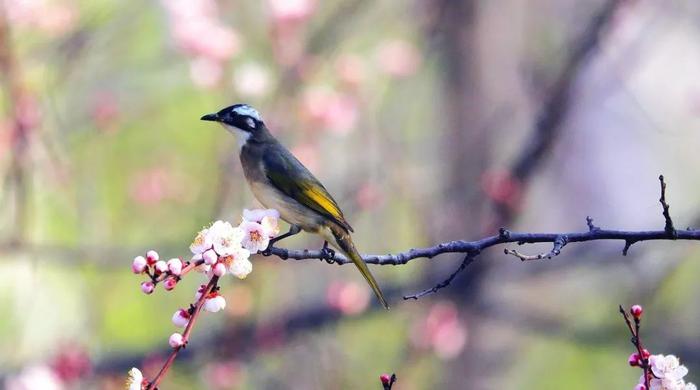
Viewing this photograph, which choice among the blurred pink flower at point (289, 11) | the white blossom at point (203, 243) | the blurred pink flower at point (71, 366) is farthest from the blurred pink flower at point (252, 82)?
the white blossom at point (203, 243)

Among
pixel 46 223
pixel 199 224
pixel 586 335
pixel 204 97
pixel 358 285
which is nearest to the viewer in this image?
pixel 199 224

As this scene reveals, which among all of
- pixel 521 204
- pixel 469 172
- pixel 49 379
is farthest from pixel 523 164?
pixel 49 379

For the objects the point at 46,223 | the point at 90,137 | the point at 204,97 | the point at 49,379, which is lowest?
the point at 49,379

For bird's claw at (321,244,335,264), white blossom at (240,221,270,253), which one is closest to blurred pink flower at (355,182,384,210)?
bird's claw at (321,244,335,264)

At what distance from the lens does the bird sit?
12.9 ft

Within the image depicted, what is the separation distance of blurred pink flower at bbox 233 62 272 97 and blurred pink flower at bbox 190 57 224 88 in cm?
28

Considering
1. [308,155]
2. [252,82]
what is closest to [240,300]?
[252,82]

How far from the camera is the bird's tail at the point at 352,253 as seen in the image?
344cm

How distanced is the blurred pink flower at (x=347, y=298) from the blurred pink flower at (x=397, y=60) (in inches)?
98.6

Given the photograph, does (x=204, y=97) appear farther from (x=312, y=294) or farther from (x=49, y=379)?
(x=49, y=379)

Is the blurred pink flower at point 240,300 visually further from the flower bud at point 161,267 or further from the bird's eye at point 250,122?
the flower bud at point 161,267

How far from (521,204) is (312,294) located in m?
3.46

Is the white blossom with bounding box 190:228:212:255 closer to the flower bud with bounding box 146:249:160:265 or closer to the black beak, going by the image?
the flower bud with bounding box 146:249:160:265

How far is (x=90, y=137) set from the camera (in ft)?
28.2
